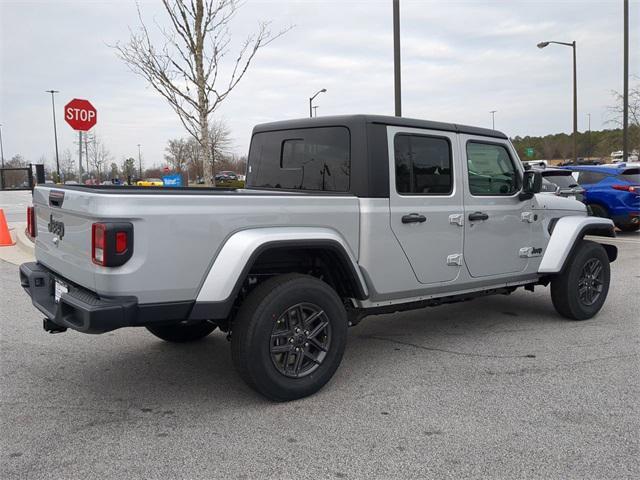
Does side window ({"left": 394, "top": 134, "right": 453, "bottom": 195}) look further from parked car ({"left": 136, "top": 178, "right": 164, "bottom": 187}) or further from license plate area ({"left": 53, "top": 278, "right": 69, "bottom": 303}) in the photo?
license plate area ({"left": 53, "top": 278, "right": 69, "bottom": 303})

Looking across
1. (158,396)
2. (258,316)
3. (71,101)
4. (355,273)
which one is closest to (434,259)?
(355,273)

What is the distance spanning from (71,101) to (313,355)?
8.26 m

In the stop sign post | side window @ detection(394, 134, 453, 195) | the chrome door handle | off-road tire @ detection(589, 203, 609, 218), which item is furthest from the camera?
off-road tire @ detection(589, 203, 609, 218)

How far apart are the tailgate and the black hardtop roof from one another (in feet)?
6.24

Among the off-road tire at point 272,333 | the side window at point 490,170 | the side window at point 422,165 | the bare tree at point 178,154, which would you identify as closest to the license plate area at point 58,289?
the off-road tire at point 272,333

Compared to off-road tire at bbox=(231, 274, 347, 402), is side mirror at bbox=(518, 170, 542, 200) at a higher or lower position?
higher

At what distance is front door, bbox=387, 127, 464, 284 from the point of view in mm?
4258

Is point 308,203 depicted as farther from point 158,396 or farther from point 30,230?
point 30,230

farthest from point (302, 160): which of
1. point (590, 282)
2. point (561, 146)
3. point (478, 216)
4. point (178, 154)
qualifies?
point (561, 146)

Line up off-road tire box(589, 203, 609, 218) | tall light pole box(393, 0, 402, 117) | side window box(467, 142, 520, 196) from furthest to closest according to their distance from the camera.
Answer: off-road tire box(589, 203, 609, 218) < tall light pole box(393, 0, 402, 117) < side window box(467, 142, 520, 196)

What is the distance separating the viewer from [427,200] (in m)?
4.45

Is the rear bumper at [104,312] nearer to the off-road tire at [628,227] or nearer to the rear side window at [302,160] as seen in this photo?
the rear side window at [302,160]

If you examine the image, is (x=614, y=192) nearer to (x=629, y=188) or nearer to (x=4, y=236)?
(x=629, y=188)

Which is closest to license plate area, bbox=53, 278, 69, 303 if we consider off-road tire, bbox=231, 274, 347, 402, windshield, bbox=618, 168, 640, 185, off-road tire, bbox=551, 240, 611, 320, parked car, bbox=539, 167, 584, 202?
off-road tire, bbox=231, 274, 347, 402
